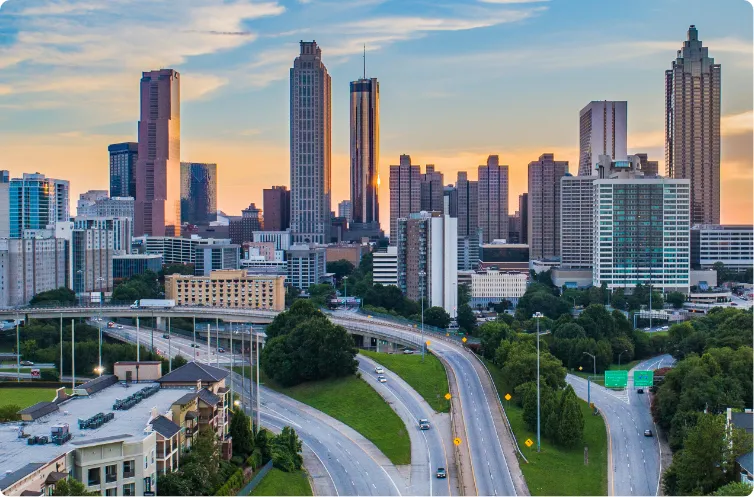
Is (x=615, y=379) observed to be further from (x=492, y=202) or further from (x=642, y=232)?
(x=492, y=202)

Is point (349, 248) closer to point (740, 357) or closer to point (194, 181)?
point (194, 181)

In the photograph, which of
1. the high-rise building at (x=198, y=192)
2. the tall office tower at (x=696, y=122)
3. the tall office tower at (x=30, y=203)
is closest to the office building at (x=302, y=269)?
the tall office tower at (x=30, y=203)

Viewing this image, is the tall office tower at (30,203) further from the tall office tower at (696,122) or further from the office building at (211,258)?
the tall office tower at (696,122)

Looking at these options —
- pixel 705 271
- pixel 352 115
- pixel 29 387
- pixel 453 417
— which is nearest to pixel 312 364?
pixel 453 417

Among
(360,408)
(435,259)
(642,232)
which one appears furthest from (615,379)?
(642,232)

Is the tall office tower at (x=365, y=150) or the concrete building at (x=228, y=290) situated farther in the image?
the tall office tower at (x=365, y=150)

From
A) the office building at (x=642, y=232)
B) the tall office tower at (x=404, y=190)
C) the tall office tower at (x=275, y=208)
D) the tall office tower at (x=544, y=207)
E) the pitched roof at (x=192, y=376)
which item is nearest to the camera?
the pitched roof at (x=192, y=376)
